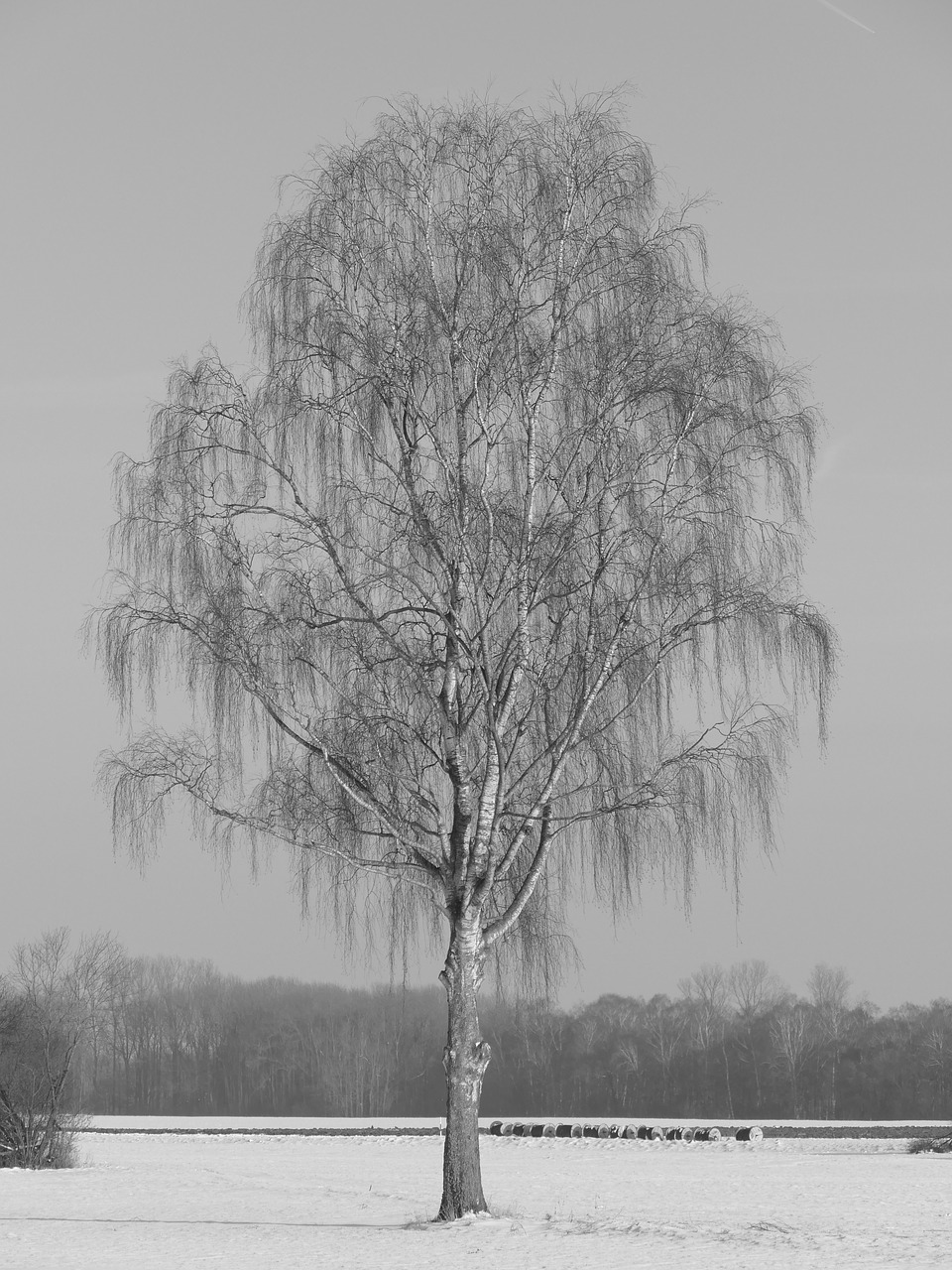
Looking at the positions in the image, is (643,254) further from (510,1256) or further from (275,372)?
(510,1256)

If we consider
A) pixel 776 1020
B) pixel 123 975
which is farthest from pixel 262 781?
pixel 776 1020

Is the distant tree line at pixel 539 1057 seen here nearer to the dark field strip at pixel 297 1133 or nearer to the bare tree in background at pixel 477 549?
the dark field strip at pixel 297 1133

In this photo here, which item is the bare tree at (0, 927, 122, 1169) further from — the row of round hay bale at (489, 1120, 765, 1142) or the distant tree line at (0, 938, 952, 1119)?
the distant tree line at (0, 938, 952, 1119)

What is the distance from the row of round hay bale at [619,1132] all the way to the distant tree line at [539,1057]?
29.1m

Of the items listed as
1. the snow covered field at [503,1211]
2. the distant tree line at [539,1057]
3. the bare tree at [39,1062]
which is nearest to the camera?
the snow covered field at [503,1211]

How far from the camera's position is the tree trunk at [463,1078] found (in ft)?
47.1

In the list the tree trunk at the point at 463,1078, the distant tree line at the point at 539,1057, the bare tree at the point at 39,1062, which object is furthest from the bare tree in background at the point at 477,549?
the distant tree line at the point at 539,1057

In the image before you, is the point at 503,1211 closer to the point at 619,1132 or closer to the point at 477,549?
the point at 477,549

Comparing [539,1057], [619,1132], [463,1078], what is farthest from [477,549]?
[539,1057]

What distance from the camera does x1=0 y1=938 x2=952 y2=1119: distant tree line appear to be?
70.4 meters

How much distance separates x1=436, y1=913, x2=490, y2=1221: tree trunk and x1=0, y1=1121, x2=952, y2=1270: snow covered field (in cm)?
32

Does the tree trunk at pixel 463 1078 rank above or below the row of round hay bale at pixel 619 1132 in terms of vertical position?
above

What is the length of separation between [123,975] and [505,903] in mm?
29257

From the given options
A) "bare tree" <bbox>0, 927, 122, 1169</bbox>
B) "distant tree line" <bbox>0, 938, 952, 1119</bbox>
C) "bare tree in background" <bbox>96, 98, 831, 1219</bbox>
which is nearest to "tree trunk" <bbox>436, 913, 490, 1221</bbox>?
"bare tree in background" <bbox>96, 98, 831, 1219</bbox>
